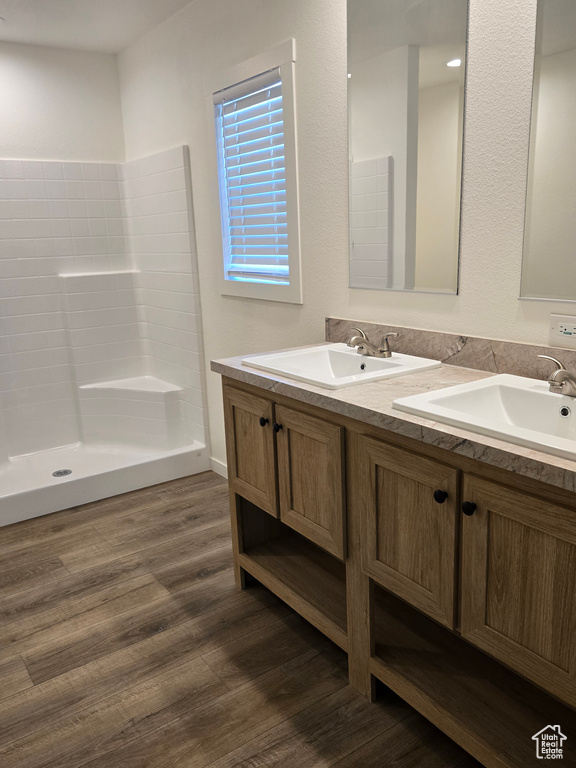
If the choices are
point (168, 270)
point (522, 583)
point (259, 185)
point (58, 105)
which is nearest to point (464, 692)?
point (522, 583)

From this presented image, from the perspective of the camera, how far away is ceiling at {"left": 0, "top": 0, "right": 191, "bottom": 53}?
304 cm

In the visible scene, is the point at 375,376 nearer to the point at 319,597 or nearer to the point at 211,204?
the point at 319,597

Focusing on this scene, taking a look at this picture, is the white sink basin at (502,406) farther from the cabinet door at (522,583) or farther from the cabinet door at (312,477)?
the cabinet door at (312,477)

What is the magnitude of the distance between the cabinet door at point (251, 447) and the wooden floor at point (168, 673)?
0.46 meters

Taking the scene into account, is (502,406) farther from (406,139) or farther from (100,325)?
(100,325)

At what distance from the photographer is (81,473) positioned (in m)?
3.58

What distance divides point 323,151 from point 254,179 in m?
0.53

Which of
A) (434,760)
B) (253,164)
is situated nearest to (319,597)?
(434,760)

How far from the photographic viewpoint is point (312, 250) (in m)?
2.66

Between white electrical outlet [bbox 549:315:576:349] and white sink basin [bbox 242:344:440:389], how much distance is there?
384mm

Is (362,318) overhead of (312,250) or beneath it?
beneath

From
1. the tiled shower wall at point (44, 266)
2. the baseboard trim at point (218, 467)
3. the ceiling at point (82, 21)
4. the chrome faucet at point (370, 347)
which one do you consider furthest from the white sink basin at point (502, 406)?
the tiled shower wall at point (44, 266)

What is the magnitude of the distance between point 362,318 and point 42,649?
1.70 m

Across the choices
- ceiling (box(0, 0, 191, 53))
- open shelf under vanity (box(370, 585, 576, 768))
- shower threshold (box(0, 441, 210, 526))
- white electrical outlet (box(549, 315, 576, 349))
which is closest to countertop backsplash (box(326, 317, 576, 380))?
white electrical outlet (box(549, 315, 576, 349))
